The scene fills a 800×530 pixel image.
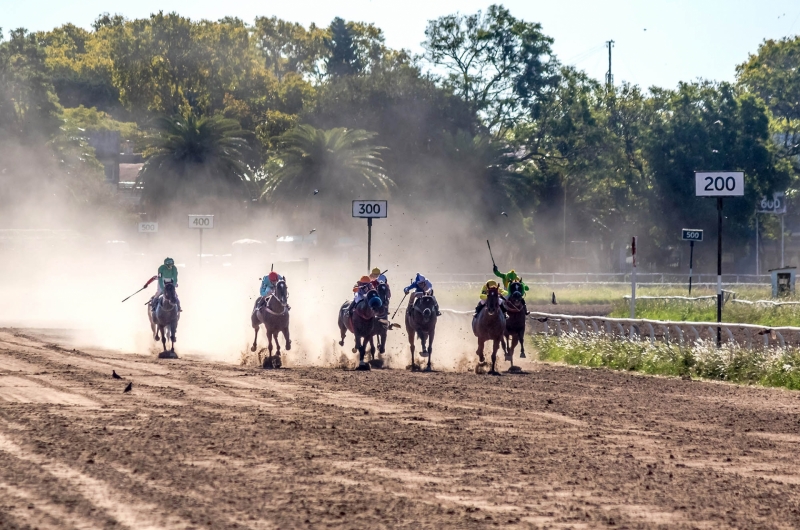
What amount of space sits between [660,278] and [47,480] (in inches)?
2057

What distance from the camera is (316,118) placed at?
7419 cm

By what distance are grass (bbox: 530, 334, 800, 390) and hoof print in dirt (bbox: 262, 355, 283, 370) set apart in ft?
20.0

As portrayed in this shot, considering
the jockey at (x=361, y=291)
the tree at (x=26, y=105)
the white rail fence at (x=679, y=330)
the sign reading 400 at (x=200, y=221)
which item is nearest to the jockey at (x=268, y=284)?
the jockey at (x=361, y=291)

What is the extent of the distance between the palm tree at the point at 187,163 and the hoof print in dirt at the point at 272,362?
4042 centimetres

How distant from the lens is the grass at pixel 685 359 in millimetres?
18438

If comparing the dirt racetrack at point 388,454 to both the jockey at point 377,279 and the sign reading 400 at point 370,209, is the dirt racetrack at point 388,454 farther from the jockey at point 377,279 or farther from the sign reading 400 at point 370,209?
the sign reading 400 at point 370,209

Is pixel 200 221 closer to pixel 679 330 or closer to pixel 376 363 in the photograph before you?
pixel 376 363

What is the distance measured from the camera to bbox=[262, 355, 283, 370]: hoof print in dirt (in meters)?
21.1

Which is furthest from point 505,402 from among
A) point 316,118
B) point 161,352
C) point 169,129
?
point 316,118

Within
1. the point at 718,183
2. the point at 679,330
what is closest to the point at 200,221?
the point at 679,330

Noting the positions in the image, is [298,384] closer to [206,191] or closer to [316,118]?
[206,191]

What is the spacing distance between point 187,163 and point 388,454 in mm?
52130

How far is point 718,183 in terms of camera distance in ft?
68.4

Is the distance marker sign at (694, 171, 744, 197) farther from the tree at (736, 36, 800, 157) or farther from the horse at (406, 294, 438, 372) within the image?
the tree at (736, 36, 800, 157)
